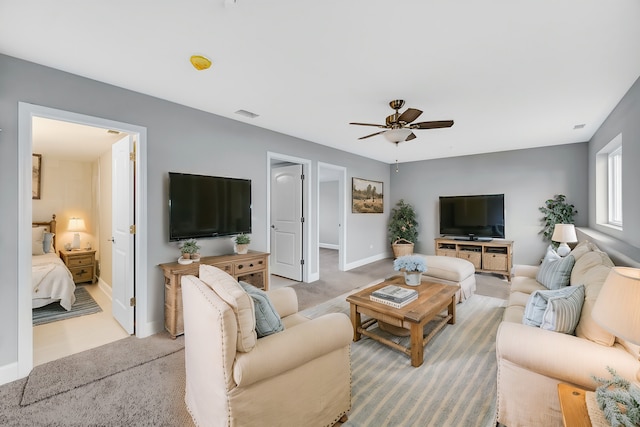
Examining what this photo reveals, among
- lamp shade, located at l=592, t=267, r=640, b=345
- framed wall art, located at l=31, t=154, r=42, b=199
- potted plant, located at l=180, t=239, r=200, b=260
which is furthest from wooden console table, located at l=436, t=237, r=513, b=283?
framed wall art, located at l=31, t=154, r=42, b=199

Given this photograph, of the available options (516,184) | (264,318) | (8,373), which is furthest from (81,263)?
(516,184)

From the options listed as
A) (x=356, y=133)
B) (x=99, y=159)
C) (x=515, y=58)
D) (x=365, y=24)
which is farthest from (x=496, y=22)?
(x=99, y=159)

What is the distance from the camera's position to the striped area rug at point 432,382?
1.74 meters

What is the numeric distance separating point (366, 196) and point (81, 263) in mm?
5482

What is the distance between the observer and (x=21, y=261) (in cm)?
214

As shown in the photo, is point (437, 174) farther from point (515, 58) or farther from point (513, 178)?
point (515, 58)

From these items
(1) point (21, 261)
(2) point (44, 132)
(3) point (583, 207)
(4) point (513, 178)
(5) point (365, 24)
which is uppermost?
(5) point (365, 24)

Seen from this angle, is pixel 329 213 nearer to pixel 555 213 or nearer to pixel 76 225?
pixel 555 213

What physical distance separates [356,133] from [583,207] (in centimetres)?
438

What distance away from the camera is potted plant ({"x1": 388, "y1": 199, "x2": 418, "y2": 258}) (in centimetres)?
658

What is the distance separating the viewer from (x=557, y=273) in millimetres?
2676

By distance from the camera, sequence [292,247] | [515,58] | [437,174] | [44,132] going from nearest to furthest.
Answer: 1. [515,58]
2. [44,132]
3. [292,247]
4. [437,174]

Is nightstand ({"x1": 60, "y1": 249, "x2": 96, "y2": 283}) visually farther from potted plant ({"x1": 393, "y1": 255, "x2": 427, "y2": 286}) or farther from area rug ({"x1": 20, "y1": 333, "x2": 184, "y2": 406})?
potted plant ({"x1": 393, "y1": 255, "x2": 427, "y2": 286})

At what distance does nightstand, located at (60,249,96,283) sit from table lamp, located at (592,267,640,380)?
609 centimetres
